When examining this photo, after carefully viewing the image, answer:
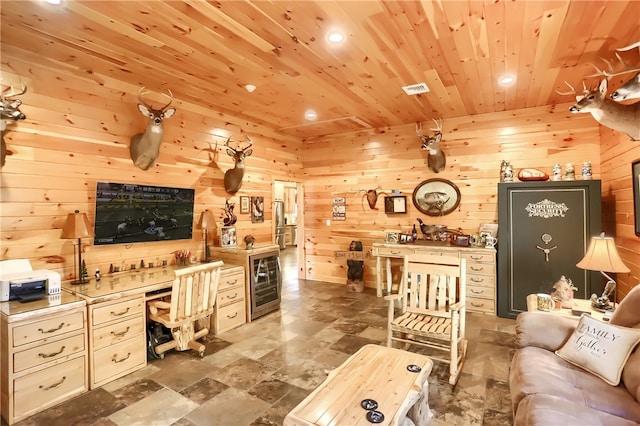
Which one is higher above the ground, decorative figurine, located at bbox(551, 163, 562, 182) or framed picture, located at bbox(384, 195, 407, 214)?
decorative figurine, located at bbox(551, 163, 562, 182)

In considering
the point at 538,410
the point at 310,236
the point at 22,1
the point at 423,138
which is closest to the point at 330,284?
the point at 310,236

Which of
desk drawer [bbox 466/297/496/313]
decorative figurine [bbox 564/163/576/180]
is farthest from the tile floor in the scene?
decorative figurine [bbox 564/163/576/180]

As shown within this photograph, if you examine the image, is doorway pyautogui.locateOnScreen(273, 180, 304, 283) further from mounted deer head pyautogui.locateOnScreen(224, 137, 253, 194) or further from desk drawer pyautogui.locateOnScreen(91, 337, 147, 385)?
desk drawer pyautogui.locateOnScreen(91, 337, 147, 385)

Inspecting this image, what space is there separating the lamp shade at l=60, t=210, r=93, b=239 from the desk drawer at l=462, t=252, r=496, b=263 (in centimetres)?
448

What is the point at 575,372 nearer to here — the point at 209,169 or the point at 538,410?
the point at 538,410

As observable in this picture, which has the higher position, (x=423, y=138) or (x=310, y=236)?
(x=423, y=138)

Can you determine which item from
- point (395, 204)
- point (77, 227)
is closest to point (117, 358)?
point (77, 227)

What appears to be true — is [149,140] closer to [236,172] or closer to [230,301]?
[236,172]

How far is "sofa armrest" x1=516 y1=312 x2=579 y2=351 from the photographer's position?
2.31 meters

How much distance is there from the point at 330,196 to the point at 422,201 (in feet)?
5.94

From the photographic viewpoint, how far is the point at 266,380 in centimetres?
283

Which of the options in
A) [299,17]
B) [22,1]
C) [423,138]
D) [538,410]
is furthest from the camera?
[423,138]

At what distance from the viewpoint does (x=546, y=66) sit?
3.28 m

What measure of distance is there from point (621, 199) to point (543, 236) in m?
0.86
